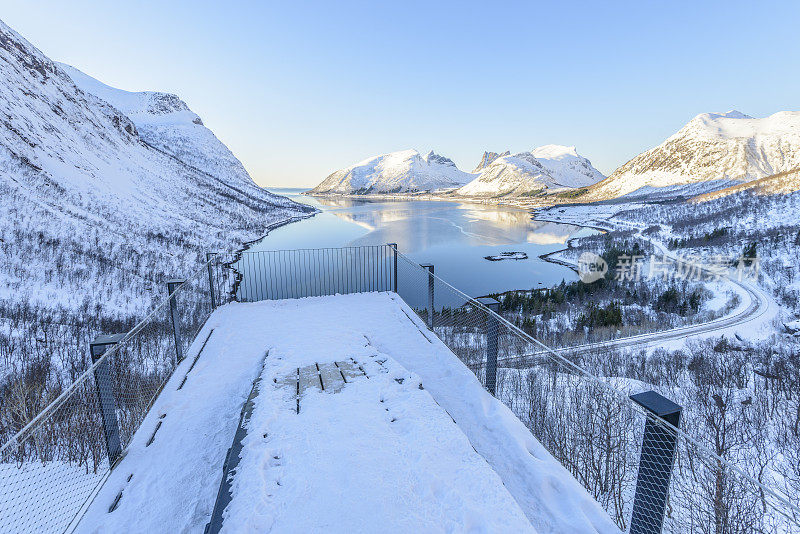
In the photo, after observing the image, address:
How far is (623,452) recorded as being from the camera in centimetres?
763

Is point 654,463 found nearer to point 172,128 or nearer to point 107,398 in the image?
point 107,398

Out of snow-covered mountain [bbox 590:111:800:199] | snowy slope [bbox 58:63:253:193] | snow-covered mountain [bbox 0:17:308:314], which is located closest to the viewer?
snow-covered mountain [bbox 0:17:308:314]

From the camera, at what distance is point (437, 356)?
6629mm

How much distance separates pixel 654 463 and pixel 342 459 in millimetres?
2789

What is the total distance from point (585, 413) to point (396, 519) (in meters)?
8.61

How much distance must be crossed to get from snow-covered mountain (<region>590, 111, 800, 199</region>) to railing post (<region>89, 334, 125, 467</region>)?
145401 mm

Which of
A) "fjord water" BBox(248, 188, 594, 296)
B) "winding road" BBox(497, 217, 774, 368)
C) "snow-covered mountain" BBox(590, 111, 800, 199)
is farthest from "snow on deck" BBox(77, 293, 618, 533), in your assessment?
"snow-covered mountain" BBox(590, 111, 800, 199)

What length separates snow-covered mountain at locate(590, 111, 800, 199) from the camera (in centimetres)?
11725

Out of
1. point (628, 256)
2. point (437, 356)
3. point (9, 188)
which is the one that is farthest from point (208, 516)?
point (628, 256)

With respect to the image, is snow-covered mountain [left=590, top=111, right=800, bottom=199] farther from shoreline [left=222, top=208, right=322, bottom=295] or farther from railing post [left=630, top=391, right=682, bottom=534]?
railing post [left=630, top=391, right=682, bottom=534]

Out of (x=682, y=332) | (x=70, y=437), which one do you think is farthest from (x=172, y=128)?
(x=682, y=332)

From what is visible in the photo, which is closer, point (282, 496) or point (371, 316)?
point (282, 496)

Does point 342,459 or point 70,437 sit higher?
point 342,459

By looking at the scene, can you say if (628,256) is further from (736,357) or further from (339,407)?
(339,407)
